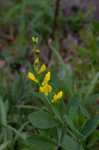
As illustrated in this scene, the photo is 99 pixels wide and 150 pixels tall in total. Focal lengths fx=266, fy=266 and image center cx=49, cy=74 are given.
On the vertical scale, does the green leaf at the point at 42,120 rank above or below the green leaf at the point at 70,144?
above

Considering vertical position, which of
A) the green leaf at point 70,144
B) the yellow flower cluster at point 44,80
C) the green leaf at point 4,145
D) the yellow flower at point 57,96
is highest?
the yellow flower cluster at point 44,80

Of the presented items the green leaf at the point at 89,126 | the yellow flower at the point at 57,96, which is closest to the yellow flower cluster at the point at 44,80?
the yellow flower at the point at 57,96

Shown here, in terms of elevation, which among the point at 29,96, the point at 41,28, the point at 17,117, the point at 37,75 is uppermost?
the point at 37,75

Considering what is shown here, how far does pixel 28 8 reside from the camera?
2.76 metres

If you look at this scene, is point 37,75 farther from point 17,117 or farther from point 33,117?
point 17,117

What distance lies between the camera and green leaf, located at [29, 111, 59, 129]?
2.91 ft

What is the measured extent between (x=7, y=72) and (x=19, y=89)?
0.39 meters

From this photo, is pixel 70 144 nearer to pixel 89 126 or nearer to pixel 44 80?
pixel 89 126

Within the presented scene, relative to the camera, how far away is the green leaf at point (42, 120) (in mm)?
886

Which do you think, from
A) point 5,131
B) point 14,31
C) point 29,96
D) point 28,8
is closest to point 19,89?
point 29,96

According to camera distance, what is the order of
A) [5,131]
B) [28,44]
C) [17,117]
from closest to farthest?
1. [5,131]
2. [17,117]
3. [28,44]

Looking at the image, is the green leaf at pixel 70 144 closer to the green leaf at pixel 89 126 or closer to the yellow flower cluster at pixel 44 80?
the green leaf at pixel 89 126

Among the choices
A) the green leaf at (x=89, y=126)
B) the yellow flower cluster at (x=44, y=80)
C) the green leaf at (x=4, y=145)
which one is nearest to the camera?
the yellow flower cluster at (x=44, y=80)

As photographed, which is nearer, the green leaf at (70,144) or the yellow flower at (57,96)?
the yellow flower at (57,96)
